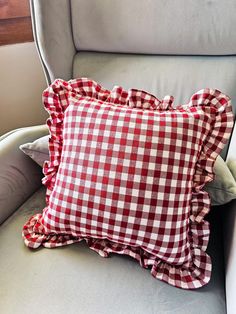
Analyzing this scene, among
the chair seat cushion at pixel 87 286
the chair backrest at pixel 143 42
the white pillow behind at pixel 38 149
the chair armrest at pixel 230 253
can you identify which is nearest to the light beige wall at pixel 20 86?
the chair backrest at pixel 143 42

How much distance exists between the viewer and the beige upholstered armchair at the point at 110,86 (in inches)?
23.5

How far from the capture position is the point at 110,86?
88 cm

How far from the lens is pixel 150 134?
586 mm

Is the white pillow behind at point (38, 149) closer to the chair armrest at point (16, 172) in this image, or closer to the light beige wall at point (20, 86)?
the chair armrest at point (16, 172)

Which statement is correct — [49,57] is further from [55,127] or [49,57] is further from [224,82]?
[224,82]

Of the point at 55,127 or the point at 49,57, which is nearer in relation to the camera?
the point at 55,127

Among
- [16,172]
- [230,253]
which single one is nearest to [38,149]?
[16,172]

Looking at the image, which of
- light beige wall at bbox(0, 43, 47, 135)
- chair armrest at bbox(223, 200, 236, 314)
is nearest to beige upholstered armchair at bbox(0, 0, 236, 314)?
chair armrest at bbox(223, 200, 236, 314)

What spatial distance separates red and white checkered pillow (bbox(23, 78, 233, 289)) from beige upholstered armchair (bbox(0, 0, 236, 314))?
0.17 feet

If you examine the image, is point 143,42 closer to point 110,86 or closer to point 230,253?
point 110,86

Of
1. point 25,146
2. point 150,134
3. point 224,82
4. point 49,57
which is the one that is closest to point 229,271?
point 150,134

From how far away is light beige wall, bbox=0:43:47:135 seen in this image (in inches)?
43.2

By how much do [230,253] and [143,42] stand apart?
0.58 meters

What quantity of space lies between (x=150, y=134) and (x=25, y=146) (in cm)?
36
